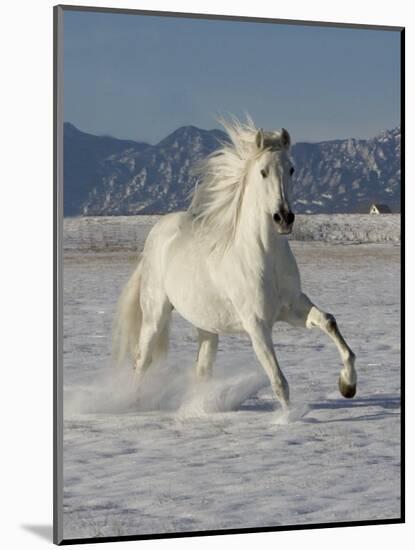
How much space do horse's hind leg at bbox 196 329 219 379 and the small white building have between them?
948 millimetres

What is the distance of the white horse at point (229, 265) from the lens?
5.69 m

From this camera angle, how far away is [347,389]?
5.96 meters

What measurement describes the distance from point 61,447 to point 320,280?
4.54ft

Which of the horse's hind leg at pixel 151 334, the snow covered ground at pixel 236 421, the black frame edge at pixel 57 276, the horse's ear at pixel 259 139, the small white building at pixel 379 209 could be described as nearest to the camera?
the black frame edge at pixel 57 276

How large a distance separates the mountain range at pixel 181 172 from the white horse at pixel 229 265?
9cm

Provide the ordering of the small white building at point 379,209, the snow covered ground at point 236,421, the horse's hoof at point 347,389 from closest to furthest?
the snow covered ground at point 236,421, the horse's hoof at point 347,389, the small white building at point 379,209

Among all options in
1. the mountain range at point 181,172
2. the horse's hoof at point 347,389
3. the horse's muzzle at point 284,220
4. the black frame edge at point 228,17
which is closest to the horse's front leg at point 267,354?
the horse's hoof at point 347,389

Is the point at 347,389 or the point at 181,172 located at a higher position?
the point at 181,172

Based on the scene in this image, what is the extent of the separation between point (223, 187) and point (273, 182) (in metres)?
0.23

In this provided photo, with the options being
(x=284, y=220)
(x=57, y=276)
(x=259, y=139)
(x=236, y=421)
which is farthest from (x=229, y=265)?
(x=57, y=276)

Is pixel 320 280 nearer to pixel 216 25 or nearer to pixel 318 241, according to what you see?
pixel 318 241

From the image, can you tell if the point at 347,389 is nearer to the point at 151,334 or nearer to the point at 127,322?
the point at 151,334

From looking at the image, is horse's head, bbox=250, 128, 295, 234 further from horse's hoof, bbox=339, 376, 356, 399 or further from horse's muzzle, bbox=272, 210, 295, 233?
horse's hoof, bbox=339, 376, 356, 399

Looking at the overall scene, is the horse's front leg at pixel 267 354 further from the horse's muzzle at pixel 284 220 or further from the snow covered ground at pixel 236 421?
the horse's muzzle at pixel 284 220
